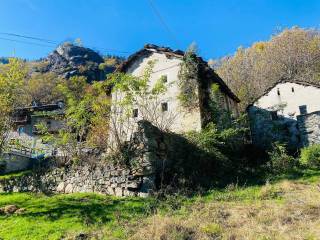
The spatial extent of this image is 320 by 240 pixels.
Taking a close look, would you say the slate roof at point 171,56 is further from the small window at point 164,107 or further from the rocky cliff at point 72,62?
the rocky cliff at point 72,62

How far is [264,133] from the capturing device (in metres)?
27.0

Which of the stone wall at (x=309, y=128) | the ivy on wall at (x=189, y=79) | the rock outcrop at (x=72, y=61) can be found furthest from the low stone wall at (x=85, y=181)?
the rock outcrop at (x=72, y=61)

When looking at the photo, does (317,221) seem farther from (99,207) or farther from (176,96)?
(176,96)

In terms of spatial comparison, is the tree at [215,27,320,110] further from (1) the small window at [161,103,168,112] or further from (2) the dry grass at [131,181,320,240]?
(2) the dry grass at [131,181,320,240]

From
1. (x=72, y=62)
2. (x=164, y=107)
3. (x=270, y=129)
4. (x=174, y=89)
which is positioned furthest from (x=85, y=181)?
(x=72, y=62)

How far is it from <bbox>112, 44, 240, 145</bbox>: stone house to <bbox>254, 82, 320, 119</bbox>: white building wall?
3.16 meters

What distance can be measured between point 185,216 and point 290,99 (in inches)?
739

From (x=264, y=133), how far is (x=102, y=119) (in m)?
13.2

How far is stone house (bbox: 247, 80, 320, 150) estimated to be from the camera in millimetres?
25766

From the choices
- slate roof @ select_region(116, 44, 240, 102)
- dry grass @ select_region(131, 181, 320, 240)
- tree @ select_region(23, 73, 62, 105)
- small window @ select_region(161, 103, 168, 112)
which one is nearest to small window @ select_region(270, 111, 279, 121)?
slate roof @ select_region(116, 44, 240, 102)

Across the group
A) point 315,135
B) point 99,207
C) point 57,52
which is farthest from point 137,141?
point 57,52

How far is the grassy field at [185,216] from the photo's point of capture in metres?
9.52

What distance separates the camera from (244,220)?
10297 mm

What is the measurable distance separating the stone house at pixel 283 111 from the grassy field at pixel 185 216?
401 inches
